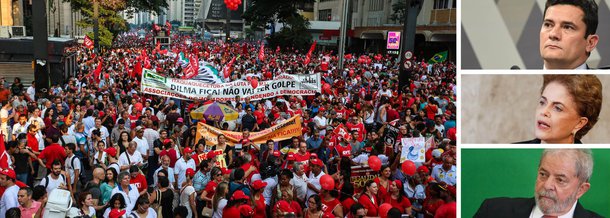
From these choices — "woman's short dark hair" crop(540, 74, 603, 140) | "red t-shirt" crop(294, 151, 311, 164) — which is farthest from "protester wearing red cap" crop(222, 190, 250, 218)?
"woman's short dark hair" crop(540, 74, 603, 140)

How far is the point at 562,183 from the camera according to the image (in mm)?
3262

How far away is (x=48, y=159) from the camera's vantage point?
927 cm

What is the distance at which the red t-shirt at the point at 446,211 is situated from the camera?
6738 mm

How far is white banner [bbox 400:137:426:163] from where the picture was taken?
29.7ft

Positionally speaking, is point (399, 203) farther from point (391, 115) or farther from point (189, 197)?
point (391, 115)

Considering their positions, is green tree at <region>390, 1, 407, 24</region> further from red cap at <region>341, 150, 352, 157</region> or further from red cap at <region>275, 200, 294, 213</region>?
red cap at <region>275, 200, 294, 213</region>

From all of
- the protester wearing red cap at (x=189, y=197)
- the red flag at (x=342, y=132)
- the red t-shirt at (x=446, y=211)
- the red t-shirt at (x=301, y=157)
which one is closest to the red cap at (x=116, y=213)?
the protester wearing red cap at (x=189, y=197)

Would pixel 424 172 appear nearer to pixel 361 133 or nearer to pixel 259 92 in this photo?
pixel 361 133

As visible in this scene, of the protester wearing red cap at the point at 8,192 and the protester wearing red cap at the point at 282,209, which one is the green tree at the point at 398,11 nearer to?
the protester wearing red cap at the point at 282,209

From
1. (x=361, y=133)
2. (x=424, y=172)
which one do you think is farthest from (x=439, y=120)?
(x=424, y=172)

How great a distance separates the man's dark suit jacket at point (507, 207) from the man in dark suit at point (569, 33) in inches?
29.8

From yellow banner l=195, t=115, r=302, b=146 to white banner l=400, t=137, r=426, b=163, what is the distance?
2864mm

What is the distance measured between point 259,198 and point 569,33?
16.5 ft

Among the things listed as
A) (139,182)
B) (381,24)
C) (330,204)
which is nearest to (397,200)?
(330,204)
